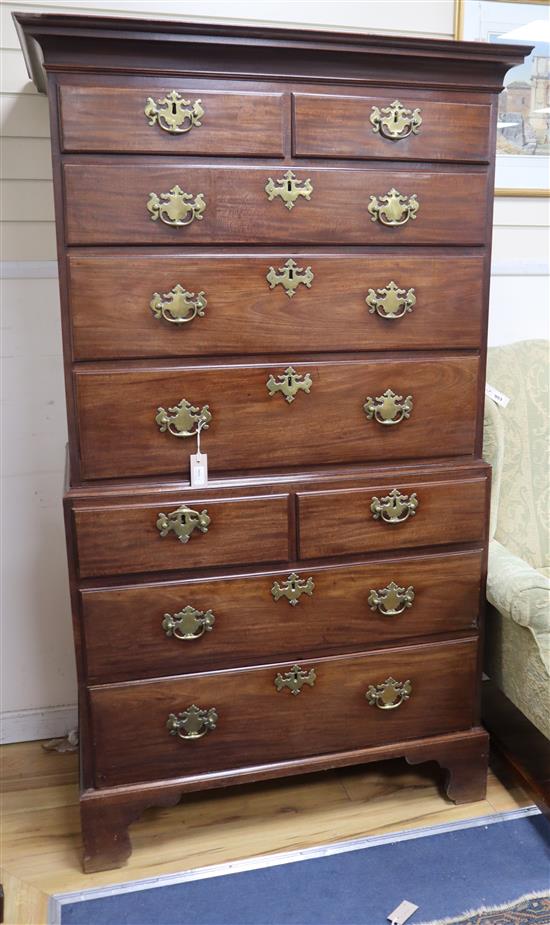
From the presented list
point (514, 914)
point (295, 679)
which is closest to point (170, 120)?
point (295, 679)

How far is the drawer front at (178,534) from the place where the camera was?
1696 millimetres

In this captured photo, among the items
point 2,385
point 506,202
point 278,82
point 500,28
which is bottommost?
point 2,385

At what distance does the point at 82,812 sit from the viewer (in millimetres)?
1808

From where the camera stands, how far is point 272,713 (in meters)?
1.88

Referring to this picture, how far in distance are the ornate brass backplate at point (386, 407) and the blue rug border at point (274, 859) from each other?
1037 millimetres

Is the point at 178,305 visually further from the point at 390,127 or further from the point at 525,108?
the point at 525,108

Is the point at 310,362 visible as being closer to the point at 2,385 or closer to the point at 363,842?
the point at 2,385

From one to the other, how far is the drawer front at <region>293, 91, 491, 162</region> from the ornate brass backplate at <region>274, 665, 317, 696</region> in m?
1.16

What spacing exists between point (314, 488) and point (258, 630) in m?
0.36

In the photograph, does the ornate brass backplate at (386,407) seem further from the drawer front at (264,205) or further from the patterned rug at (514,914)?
the patterned rug at (514,914)

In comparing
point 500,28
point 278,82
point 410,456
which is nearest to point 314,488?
point 410,456

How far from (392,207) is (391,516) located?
2.27 feet

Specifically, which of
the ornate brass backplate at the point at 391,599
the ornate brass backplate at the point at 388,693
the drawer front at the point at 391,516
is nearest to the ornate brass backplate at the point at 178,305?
the drawer front at the point at 391,516

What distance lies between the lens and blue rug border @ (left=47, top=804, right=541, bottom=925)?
1800mm
